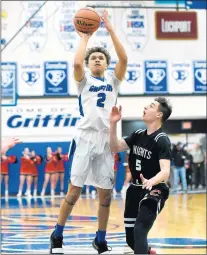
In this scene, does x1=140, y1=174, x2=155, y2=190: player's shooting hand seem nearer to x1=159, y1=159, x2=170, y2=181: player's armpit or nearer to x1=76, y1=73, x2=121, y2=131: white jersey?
x1=159, y1=159, x2=170, y2=181: player's armpit

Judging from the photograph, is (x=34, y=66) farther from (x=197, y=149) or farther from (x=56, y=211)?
(x=56, y=211)

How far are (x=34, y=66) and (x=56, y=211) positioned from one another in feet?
31.2

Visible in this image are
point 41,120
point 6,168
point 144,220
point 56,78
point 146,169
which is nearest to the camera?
point 144,220

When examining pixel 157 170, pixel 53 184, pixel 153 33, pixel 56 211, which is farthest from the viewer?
pixel 153 33

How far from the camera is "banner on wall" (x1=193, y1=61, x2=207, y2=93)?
1010 inches

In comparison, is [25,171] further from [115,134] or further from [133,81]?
[115,134]

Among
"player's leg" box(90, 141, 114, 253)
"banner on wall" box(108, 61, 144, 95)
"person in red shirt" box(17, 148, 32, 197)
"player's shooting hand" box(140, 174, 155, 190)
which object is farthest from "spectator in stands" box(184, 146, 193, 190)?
"player's shooting hand" box(140, 174, 155, 190)

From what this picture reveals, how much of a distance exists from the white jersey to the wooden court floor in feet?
8.80

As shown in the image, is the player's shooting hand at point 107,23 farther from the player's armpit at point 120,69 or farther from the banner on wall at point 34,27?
the banner on wall at point 34,27

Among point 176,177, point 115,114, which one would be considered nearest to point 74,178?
point 115,114

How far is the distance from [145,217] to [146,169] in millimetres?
537

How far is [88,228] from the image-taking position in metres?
12.2

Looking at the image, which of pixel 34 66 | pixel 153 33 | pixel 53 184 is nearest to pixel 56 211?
pixel 53 184

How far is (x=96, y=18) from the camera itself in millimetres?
6430
